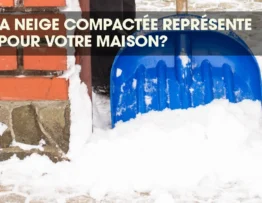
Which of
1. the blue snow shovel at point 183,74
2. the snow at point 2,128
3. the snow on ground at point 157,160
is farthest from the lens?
the blue snow shovel at point 183,74

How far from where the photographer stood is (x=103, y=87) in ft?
9.39

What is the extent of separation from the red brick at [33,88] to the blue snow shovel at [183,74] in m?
0.33

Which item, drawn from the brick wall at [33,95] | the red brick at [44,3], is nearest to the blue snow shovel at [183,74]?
the brick wall at [33,95]

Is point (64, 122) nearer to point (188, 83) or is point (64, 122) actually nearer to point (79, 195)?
point (79, 195)

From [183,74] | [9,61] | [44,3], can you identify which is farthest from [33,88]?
[183,74]

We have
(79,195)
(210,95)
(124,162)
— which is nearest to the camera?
(79,195)

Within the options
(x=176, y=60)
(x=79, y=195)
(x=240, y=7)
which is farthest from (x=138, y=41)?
(x=240, y=7)

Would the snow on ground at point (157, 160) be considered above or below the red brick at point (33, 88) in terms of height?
below

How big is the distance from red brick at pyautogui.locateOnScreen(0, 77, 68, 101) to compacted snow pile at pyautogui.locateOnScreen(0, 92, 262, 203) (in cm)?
22

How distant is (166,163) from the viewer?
6.07 feet

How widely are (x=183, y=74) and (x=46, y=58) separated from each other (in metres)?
0.60

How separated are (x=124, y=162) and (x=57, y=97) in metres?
0.34

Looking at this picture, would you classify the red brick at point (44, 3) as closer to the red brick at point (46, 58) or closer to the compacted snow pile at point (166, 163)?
the red brick at point (46, 58)

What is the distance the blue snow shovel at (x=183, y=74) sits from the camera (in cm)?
216
